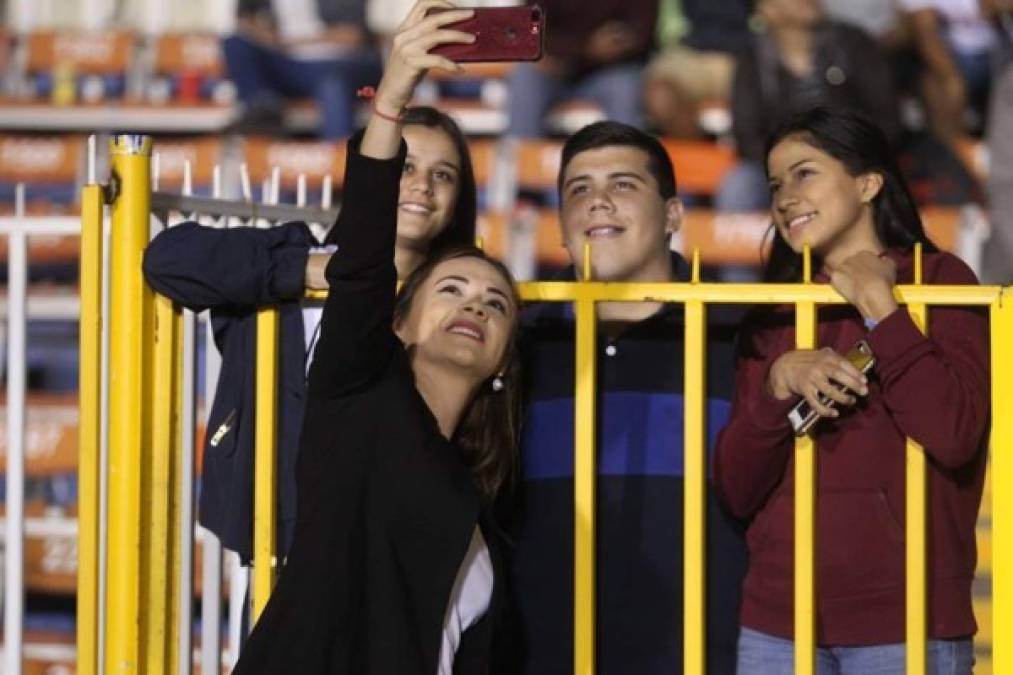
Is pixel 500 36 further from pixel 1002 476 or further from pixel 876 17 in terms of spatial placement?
pixel 876 17

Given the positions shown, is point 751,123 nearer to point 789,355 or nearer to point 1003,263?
point 1003,263

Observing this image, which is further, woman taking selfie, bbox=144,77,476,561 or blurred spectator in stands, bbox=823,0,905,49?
blurred spectator in stands, bbox=823,0,905,49

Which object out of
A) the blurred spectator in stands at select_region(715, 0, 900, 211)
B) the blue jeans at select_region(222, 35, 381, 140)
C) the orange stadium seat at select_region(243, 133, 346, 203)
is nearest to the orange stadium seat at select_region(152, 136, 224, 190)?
the orange stadium seat at select_region(243, 133, 346, 203)

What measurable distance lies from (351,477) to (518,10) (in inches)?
29.1

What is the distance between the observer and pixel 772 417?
11.5 ft

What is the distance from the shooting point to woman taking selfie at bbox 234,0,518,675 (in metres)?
3.13

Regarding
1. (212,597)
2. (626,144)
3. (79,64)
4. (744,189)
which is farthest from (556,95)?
(626,144)

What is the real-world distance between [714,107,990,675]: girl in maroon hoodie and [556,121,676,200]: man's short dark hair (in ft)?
1.21

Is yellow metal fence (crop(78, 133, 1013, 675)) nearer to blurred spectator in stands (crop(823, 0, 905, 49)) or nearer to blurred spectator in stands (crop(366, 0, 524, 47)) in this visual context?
blurred spectator in stands (crop(823, 0, 905, 49))

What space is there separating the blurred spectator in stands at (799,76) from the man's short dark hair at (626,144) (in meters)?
4.05

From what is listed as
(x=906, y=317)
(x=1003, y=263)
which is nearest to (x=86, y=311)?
(x=906, y=317)

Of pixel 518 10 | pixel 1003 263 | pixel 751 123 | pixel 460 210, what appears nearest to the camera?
pixel 518 10

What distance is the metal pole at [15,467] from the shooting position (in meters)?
4.62

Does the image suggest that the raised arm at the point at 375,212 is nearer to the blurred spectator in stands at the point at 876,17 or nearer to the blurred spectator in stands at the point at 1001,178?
the blurred spectator in stands at the point at 1001,178
